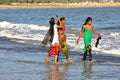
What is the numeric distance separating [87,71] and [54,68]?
40.9 inches

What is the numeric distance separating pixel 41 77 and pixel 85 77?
1.09 m

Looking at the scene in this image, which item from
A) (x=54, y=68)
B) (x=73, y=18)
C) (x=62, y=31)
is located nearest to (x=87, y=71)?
(x=54, y=68)

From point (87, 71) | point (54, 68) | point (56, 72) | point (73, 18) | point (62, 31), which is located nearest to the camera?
point (56, 72)

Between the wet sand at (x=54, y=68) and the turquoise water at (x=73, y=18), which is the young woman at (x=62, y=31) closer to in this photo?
the wet sand at (x=54, y=68)

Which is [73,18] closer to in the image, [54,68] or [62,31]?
[62,31]

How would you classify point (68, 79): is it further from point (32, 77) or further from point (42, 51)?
point (42, 51)

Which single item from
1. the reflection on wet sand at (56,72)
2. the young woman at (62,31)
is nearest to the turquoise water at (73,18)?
the young woman at (62,31)

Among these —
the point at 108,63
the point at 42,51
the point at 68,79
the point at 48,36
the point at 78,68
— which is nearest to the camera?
the point at 68,79

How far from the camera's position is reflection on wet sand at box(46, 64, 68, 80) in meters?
12.2

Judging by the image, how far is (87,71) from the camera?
44.1 ft

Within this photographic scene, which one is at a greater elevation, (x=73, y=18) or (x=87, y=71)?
(x=87, y=71)

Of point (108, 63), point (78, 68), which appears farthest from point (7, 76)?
point (108, 63)

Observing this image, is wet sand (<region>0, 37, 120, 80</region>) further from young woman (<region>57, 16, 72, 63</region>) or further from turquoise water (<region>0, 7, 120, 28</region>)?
turquoise water (<region>0, 7, 120, 28</region>)

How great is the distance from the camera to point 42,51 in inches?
763
